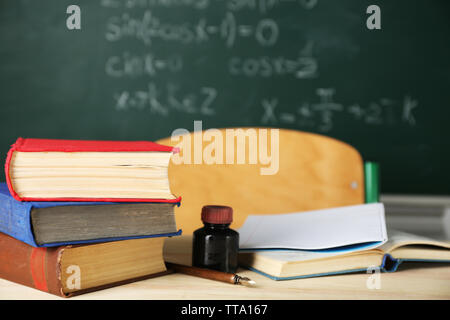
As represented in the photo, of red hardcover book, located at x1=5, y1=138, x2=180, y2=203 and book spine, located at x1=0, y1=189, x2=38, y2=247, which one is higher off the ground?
red hardcover book, located at x1=5, y1=138, x2=180, y2=203

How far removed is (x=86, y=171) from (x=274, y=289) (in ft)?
0.92

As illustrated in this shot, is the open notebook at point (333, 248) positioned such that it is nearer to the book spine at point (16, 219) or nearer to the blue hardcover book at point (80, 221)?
the blue hardcover book at point (80, 221)

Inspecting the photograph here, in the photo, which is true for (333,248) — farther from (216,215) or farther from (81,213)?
(81,213)

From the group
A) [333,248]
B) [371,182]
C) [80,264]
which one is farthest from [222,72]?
[80,264]

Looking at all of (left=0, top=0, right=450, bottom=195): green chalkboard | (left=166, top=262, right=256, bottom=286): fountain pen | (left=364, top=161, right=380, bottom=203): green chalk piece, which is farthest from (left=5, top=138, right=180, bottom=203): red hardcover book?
(left=0, top=0, right=450, bottom=195): green chalkboard

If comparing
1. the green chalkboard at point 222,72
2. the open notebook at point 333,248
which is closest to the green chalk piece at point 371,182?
the green chalkboard at point 222,72

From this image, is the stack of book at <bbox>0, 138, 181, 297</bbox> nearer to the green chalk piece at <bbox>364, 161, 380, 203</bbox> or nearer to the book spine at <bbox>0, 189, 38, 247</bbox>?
the book spine at <bbox>0, 189, 38, 247</bbox>

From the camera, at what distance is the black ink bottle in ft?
2.02

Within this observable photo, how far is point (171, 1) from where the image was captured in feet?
5.70

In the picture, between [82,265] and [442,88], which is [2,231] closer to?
[82,265]

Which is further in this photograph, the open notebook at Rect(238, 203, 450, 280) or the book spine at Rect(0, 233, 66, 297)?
the open notebook at Rect(238, 203, 450, 280)

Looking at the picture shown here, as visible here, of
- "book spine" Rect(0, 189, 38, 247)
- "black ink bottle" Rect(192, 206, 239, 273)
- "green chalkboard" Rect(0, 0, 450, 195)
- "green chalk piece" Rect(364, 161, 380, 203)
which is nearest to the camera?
"book spine" Rect(0, 189, 38, 247)

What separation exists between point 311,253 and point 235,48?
1.24 metres
